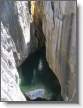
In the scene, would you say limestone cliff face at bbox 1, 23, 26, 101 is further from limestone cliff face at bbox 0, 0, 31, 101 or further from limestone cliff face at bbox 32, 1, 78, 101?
limestone cliff face at bbox 32, 1, 78, 101

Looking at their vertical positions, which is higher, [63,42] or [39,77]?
[63,42]

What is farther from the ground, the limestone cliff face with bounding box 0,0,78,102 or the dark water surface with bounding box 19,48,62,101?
the limestone cliff face with bounding box 0,0,78,102

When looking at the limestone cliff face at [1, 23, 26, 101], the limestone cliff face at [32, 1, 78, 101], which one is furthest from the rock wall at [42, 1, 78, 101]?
the limestone cliff face at [1, 23, 26, 101]

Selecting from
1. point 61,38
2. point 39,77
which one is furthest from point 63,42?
point 39,77

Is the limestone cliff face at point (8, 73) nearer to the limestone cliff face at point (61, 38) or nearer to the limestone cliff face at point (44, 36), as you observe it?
the limestone cliff face at point (44, 36)

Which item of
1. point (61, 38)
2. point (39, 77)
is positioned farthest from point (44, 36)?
point (39, 77)

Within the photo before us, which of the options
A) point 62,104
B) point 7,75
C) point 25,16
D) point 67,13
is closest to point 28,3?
point 25,16

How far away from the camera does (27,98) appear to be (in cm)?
124

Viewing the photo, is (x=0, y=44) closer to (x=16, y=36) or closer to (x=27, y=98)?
(x=16, y=36)

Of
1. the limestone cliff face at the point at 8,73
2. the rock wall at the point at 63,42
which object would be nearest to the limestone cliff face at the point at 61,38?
the rock wall at the point at 63,42

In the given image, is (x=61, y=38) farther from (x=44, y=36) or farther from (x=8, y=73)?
(x=8, y=73)

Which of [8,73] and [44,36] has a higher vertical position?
[44,36]

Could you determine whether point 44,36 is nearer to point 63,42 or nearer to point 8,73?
point 63,42

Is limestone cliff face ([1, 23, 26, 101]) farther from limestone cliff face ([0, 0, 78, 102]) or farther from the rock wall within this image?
the rock wall
